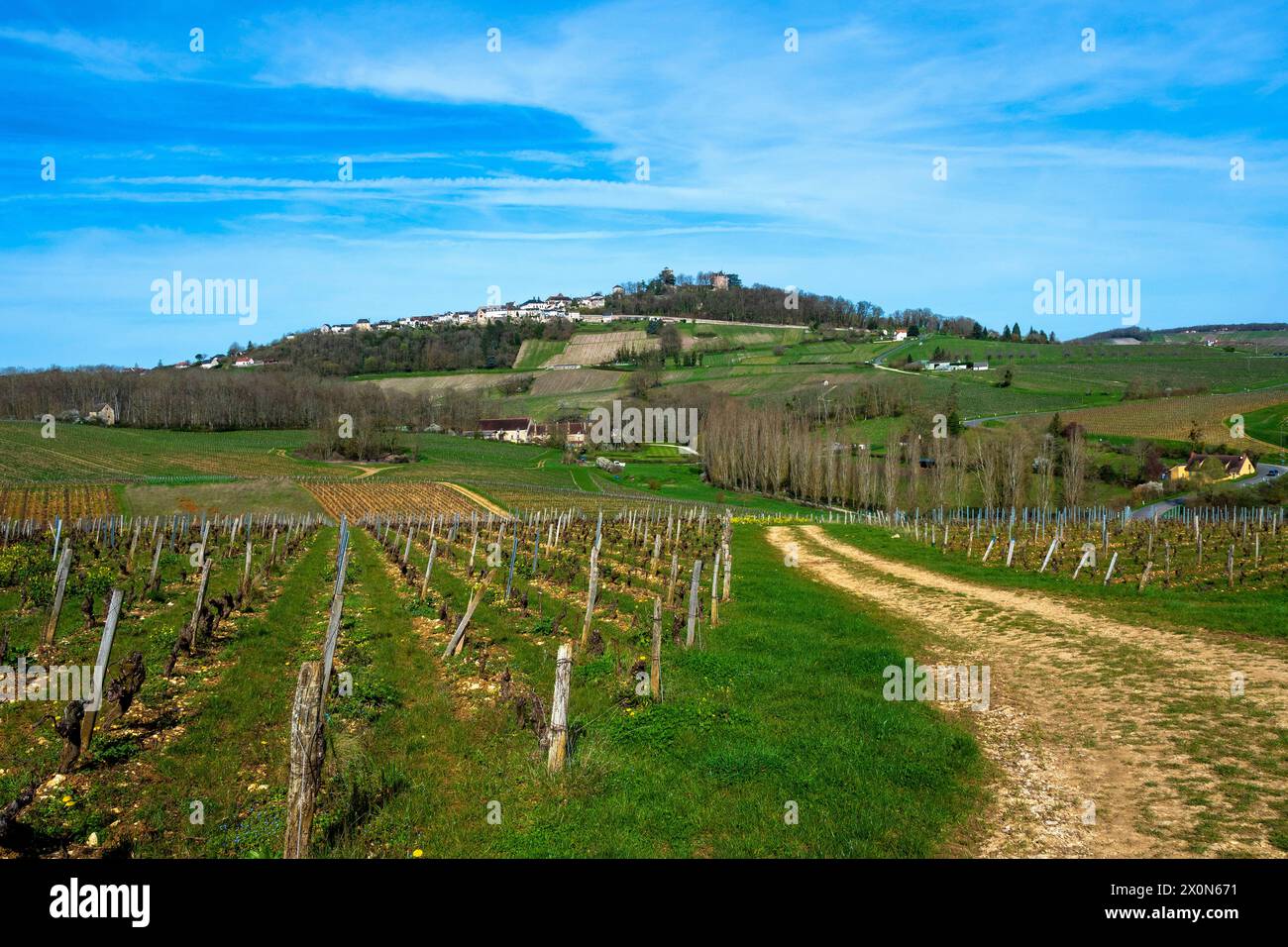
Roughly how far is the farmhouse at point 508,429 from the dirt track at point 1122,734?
108069 millimetres

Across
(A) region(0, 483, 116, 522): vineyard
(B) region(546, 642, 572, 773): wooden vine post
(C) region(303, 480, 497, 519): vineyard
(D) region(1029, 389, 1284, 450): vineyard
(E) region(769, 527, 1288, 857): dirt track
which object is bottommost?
(C) region(303, 480, 497, 519): vineyard

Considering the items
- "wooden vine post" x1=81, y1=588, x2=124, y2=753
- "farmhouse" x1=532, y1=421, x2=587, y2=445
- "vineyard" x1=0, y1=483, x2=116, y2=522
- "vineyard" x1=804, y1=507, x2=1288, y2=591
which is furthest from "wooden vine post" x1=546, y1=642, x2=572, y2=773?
"farmhouse" x1=532, y1=421, x2=587, y2=445

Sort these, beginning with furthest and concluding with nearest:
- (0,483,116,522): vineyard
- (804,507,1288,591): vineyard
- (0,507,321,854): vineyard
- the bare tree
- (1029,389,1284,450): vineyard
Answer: (1029,389,1284,450): vineyard → the bare tree → (0,483,116,522): vineyard → (804,507,1288,591): vineyard → (0,507,321,854): vineyard

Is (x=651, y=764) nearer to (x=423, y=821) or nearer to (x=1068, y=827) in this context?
(x=423, y=821)

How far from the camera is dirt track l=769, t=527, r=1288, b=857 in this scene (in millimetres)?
7500

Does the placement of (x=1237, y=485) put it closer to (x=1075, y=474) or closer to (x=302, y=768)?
(x=1075, y=474)

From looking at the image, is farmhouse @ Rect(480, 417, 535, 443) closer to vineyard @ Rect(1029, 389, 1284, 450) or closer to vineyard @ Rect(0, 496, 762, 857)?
vineyard @ Rect(1029, 389, 1284, 450)

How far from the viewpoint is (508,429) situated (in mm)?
125312

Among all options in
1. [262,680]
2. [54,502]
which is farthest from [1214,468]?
[54,502]

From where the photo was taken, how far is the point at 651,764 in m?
9.27

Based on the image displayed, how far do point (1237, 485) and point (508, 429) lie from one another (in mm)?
94150

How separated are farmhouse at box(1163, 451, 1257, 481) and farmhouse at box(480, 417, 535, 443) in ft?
276
